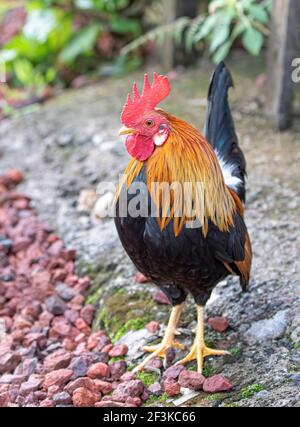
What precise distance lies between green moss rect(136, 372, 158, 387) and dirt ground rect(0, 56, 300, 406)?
0.43 ft

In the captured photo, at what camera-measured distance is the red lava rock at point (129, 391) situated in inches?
123

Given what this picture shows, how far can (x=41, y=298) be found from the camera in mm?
4059

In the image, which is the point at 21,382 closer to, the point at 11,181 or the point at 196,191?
the point at 196,191

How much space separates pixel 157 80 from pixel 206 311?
126cm

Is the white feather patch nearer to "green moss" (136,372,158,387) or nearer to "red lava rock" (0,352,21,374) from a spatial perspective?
"green moss" (136,372,158,387)

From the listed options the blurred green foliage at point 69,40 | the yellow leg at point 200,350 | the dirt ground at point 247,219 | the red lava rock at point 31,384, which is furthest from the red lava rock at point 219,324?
the blurred green foliage at point 69,40

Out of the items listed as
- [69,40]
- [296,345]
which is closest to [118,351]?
[296,345]

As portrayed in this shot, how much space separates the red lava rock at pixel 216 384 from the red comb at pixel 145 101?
113cm

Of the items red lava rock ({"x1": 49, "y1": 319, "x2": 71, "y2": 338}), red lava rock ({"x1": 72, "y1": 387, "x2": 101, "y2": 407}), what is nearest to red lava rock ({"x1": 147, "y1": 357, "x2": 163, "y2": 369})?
red lava rock ({"x1": 72, "y1": 387, "x2": 101, "y2": 407})

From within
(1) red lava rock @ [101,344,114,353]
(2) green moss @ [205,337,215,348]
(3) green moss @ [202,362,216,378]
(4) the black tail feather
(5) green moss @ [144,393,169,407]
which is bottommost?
(5) green moss @ [144,393,169,407]

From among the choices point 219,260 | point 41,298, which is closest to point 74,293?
point 41,298

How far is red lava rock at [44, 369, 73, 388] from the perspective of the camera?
10.8 feet

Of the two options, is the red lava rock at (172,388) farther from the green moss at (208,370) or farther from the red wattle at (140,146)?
the red wattle at (140,146)

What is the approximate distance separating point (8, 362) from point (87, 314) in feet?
1.79
